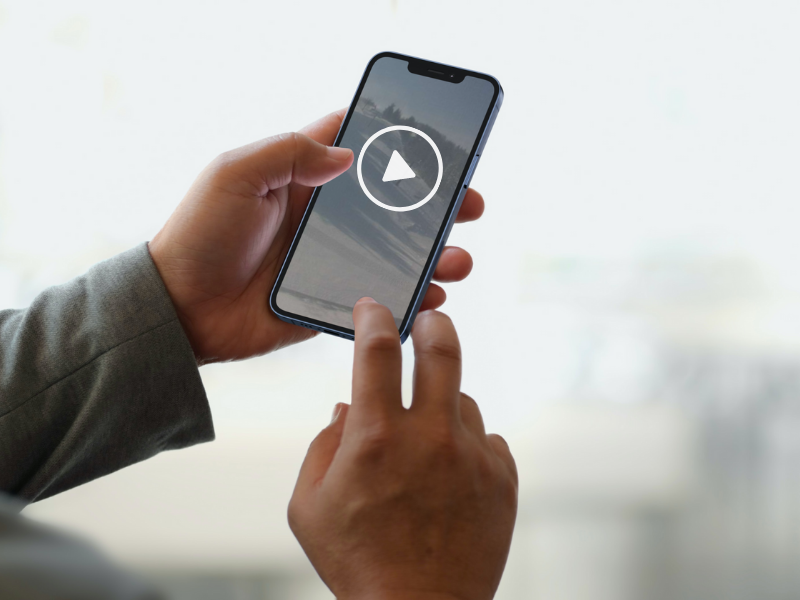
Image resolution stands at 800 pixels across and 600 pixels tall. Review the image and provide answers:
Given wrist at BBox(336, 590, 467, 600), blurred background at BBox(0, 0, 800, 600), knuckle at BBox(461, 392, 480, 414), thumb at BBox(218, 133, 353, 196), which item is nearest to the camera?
wrist at BBox(336, 590, 467, 600)

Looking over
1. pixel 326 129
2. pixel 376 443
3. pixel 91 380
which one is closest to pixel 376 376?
pixel 376 443

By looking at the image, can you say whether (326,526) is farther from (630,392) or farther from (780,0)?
(780,0)

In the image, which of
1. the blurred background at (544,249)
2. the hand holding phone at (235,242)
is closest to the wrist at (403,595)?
the hand holding phone at (235,242)

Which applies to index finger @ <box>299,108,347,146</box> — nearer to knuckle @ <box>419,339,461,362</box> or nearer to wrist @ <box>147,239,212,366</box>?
wrist @ <box>147,239,212,366</box>

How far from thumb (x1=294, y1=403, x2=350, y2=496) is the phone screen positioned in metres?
0.23

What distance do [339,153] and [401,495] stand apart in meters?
0.40

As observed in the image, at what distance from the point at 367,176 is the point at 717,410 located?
109cm

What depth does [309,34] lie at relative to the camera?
3.91 feet

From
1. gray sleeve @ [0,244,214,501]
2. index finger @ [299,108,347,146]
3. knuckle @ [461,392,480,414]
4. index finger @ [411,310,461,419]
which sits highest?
index finger @ [299,108,347,146]

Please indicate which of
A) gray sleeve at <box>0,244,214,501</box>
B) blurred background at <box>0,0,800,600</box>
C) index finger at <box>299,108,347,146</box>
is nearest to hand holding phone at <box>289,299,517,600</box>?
gray sleeve at <box>0,244,214,501</box>

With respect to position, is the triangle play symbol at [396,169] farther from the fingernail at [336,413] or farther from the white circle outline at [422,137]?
the fingernail at [336,413]

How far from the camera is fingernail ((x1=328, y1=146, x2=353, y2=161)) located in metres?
0.61

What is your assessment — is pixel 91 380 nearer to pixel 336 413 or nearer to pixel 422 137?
pixel 336 413

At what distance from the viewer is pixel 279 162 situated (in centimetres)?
60
